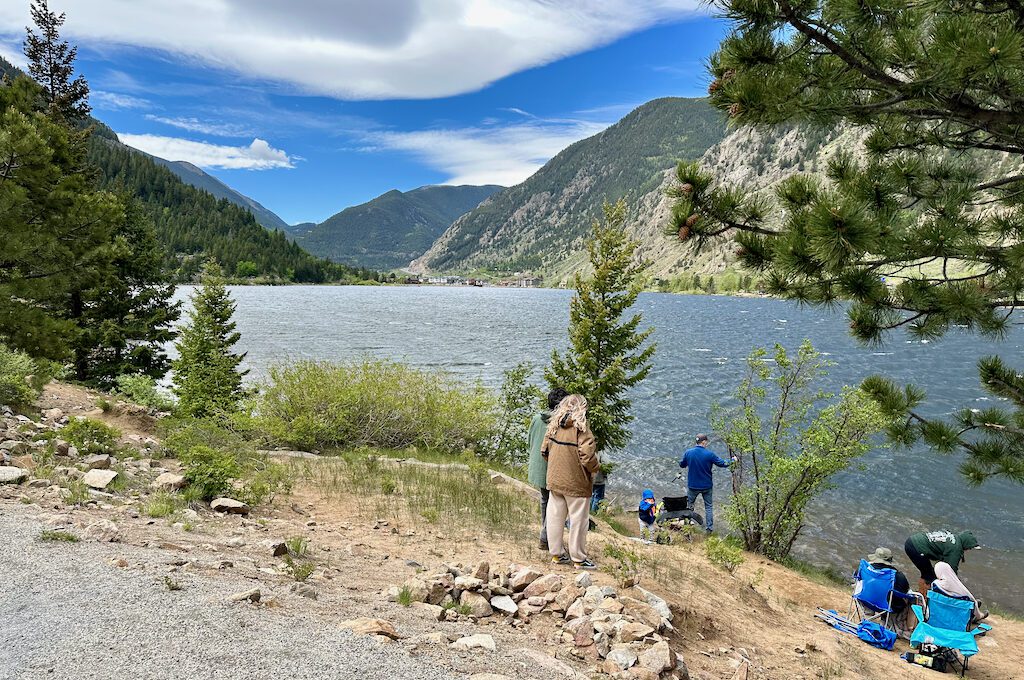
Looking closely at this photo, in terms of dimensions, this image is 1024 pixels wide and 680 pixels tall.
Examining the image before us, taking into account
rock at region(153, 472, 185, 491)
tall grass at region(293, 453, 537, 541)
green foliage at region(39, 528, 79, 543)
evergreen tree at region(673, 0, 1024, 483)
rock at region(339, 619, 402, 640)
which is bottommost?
tall grass at region(293, 453, 537, 541)

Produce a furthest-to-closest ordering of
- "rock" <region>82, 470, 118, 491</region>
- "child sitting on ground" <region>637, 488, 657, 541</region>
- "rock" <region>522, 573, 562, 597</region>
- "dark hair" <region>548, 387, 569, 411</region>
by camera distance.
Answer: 1. "child sitting on ground" <region>637, 488, 657, 541</region>
2. "rock" <region>82, 470, 118, 491</region>
3. "dark hair" <region>548, 387, 569, 411</region>
4. "rock" <region>522, 573, 562, 597</region>

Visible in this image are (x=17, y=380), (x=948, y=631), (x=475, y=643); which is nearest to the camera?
(x=475, y=643)

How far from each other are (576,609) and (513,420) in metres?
14.4

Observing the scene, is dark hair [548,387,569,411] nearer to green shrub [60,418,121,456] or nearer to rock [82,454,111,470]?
rock [82,454,111,470]

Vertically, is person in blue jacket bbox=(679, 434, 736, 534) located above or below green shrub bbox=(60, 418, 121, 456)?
below

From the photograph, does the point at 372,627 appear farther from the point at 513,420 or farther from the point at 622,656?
the point at 513,420

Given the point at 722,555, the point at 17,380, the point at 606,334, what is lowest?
the point at 722,555

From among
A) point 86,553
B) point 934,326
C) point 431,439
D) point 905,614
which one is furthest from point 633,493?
point 86,553

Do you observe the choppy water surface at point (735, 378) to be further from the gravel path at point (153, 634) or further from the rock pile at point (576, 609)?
the gravel path at point (153, 634)

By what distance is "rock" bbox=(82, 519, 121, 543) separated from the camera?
6.34 m

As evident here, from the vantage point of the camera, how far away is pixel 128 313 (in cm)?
2341

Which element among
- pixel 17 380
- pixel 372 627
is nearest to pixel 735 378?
pixel 17 380

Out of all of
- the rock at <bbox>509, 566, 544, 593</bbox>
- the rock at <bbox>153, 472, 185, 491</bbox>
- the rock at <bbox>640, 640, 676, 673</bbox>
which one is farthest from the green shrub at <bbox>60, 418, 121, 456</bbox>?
the rock at <bbox>640, 640, 676, 673</bbox>

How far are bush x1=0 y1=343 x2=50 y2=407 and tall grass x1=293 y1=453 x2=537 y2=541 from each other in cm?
597
